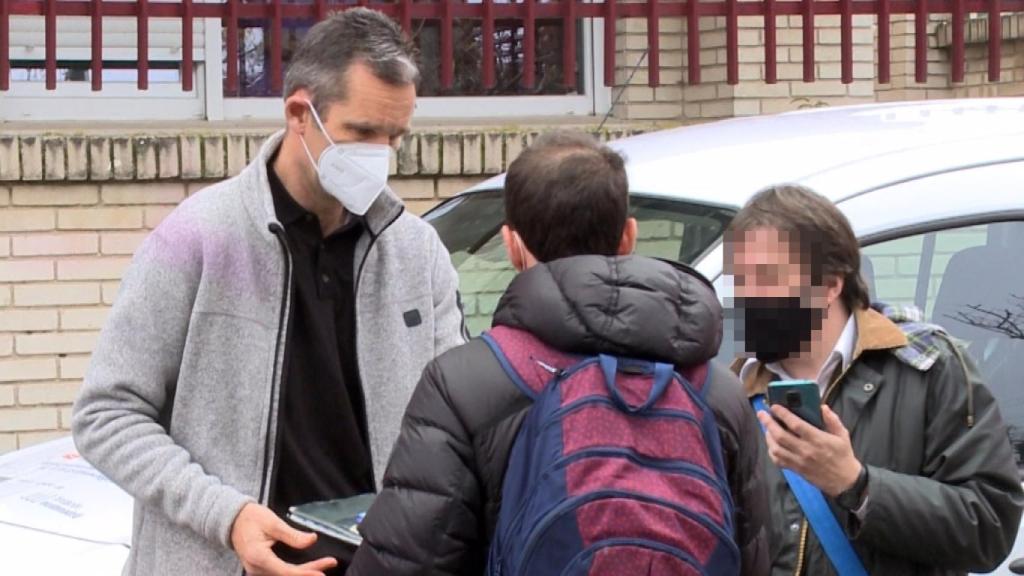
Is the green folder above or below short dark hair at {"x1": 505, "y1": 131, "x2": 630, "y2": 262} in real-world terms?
below

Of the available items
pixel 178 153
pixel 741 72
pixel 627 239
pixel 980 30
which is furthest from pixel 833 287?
pixel 980 30

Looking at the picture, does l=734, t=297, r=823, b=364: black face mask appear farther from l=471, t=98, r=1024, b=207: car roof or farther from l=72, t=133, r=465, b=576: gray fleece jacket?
l=471, t=98, r=1024, b=207: car roof

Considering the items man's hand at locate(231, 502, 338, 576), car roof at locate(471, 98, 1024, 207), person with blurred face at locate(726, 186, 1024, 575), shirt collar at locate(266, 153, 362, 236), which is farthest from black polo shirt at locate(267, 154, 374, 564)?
car roof at locate(471, 98, 1024, 207)

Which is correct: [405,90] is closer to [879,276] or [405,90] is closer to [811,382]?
[811,382]

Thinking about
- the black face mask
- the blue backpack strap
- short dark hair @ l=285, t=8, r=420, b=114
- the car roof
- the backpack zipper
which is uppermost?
short dark hair @ l=285, t=8, r=420, b=114

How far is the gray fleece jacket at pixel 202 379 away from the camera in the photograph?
2.48 m

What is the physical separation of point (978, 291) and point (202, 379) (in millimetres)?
1620

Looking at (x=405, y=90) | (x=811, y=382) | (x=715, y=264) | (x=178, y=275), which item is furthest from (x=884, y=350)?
(x=178, y=275)

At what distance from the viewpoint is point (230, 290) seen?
2555 mm

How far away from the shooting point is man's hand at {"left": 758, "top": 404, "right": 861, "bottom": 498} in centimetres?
241

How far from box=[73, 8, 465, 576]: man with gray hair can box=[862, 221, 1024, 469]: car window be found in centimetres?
101

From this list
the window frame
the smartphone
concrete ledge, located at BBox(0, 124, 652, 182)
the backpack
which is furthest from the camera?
the window frame

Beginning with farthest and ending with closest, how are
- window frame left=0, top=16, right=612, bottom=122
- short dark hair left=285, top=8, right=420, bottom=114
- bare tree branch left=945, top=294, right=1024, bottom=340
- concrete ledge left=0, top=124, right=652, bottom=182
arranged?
window frame left=0, top=16, right=612, bottom=122
concrete ledge left=0, top=124, right=652, bottom=182
bare tree branch left=945, top=294, right=1024, bottom=340
short dark hair left=285, top=8, right=420, bottom=114

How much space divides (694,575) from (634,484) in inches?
5.2
